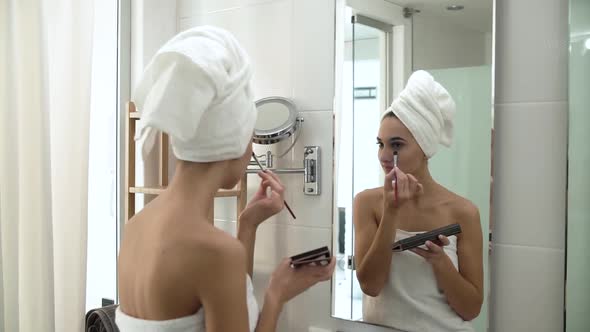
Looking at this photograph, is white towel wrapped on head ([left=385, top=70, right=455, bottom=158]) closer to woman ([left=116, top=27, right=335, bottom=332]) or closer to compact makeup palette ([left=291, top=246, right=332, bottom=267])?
compact makeup palette ([left=291, top=246, right=332, bottom=267])

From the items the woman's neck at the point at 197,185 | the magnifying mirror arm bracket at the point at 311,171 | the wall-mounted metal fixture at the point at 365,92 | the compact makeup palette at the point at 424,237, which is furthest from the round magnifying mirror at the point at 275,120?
the woman's neck at the point at 197,185

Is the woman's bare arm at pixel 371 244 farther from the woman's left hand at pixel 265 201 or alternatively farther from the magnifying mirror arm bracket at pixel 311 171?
the woman's left hand at pixel 265 201

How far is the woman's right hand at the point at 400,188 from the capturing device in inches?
55.2

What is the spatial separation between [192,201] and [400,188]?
0.58m

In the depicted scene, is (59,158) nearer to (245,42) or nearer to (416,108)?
(245,42)

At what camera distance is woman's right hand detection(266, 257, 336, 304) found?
1.18m

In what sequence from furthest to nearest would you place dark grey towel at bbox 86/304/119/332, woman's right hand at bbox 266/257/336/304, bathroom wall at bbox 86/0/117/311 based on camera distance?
bathroom wall at bbox 86/0/117/311
dark grey towel at bbox 86/304/119/332
woman's right hand at bbox 266/257/336/304

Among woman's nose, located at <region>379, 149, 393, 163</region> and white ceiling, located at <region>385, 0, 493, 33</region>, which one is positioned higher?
white ceiling, located at <region>385, 0, 493, 33</region>

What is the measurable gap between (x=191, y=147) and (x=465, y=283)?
721mm

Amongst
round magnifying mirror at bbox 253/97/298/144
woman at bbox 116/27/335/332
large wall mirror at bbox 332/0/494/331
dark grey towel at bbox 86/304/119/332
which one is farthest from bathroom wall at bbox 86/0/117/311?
woman at bbox 116/27/335/332

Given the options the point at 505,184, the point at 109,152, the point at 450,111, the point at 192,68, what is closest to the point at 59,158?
the point at 109,152

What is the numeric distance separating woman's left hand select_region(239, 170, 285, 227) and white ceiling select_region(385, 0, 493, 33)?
1.81 ft

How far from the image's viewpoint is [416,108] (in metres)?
1.40

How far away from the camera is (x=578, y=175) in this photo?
121cm
